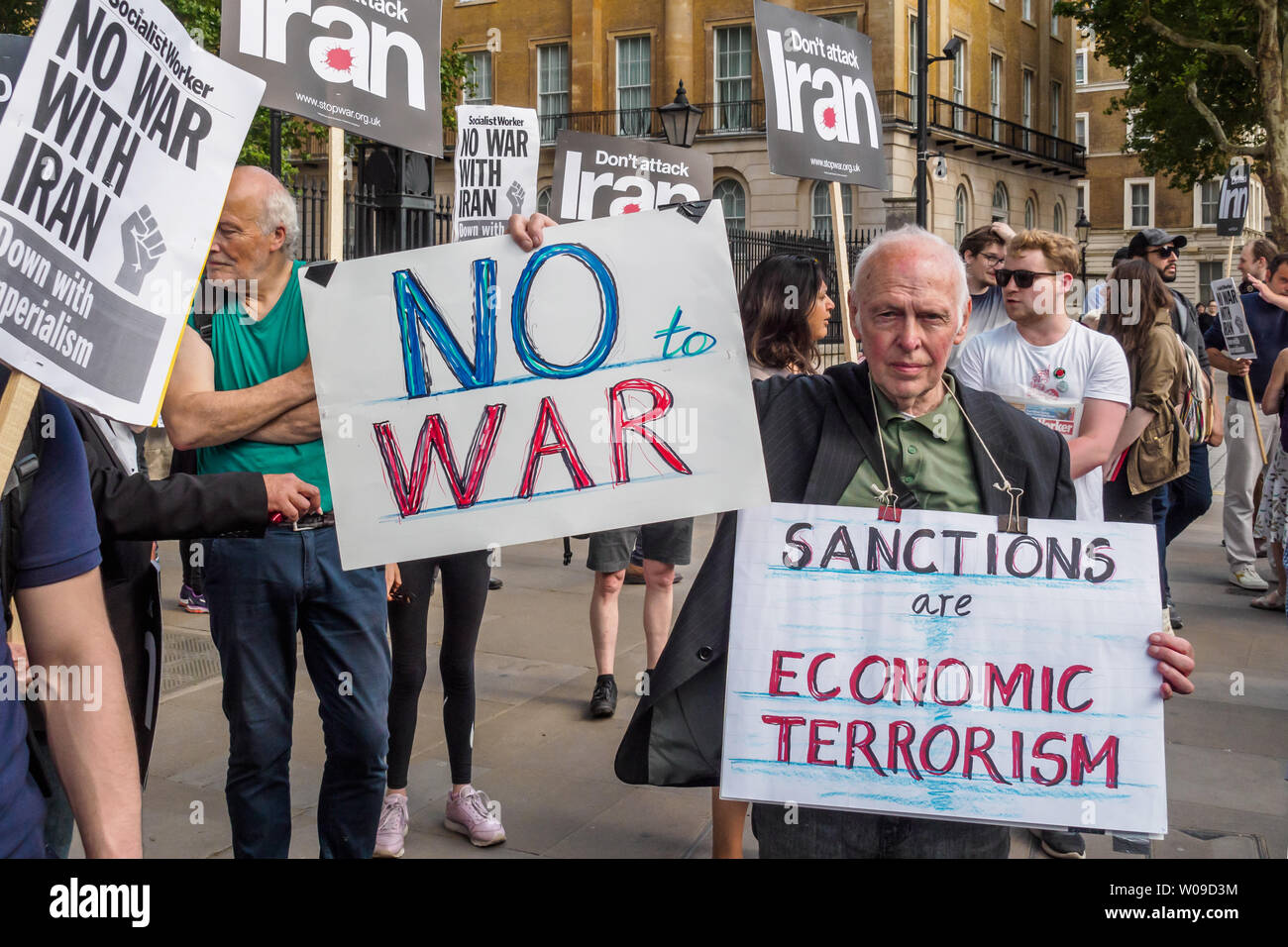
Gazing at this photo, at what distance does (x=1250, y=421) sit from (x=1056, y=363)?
4.97 meters

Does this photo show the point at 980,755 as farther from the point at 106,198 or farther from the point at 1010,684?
the point at 106,198

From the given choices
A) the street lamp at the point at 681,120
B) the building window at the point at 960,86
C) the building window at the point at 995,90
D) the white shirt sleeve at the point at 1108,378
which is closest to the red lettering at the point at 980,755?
the white shirt sleeve at the point at 1108,378

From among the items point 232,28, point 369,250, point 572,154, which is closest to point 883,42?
point 369,250

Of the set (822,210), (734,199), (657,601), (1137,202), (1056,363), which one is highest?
(1137,202)

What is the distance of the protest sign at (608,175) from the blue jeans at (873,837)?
A: 5147 millimetres

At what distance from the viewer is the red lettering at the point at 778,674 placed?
6.87 feet

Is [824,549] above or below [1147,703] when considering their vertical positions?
above

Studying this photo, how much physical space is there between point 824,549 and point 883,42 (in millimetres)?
29461

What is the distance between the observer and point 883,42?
2903cm

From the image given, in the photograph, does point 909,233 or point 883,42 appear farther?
point 883,42

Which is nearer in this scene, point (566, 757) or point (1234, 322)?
point (566, 757)

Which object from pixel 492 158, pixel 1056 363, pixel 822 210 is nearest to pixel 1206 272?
pixel 822 210

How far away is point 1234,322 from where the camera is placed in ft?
26.1

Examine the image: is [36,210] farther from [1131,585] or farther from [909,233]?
[1131,585]
